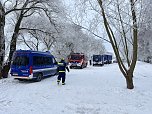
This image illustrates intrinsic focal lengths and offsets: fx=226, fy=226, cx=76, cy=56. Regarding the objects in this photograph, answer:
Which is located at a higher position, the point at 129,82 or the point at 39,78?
the point at 129,82

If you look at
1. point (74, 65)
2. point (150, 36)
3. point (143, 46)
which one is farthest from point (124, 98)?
point (143, 46)

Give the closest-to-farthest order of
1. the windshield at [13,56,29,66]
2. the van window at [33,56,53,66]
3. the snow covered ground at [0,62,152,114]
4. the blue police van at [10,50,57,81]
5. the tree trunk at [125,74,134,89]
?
1. the snow covered ground at [0,62,152,114]
2. the tree trunk at [125,74,134,89]
3. the blue police van at [10,50,57,81]
4. the windshield at [13,56,29,66]
5. the van window at [33,56,53,66]

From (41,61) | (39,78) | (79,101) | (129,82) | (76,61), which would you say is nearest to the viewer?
(79,101)

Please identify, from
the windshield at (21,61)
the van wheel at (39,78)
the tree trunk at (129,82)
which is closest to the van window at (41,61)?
the windshield at (21,61)

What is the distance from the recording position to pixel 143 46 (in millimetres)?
61125

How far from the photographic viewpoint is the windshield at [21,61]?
16348 mm

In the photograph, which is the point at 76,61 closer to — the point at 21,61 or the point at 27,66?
the point at 21,61

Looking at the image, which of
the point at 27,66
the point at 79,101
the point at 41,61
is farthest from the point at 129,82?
the point at 41,61

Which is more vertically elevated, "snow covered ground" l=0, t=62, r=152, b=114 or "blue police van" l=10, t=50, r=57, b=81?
"blue police van" l=10, t=50, r=57, b=81

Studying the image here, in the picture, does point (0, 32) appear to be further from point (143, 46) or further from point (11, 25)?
point (143, 46)

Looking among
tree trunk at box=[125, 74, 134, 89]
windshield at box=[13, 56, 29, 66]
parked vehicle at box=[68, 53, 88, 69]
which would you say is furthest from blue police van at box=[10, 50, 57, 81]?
parked vehicle at box=[68, 53, 88, 69]

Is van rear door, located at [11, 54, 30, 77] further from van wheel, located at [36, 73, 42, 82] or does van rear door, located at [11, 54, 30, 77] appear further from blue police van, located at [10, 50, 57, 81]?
van wheel, located at [36, 73, 42, 82]

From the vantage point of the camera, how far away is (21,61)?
A: 1648cm

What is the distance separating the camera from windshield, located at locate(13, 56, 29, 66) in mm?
16348
